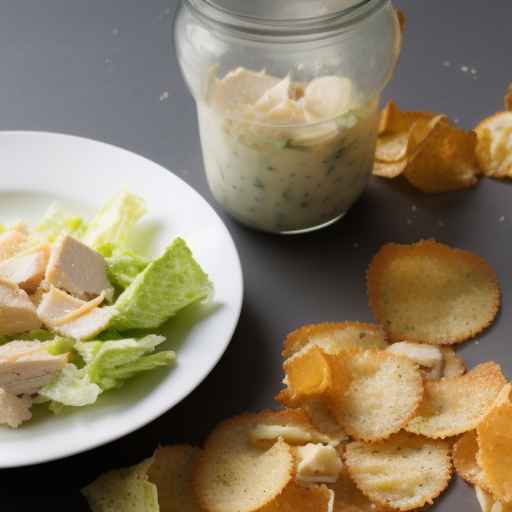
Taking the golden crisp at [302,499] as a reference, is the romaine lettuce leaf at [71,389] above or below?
above

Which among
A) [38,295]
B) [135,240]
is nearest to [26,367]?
[38,295]

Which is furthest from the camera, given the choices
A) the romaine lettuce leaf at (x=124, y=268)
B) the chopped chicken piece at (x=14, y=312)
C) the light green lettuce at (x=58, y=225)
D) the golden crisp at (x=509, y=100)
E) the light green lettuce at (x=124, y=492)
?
the golden crisp at (x=509, y=100)

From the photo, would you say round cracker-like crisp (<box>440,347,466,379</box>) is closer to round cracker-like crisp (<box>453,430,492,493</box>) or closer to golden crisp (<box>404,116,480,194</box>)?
round cracker-like crisp (<box>453,430,492,493</box>)

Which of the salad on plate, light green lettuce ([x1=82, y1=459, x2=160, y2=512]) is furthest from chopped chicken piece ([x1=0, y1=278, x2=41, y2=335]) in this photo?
light green lettuce ([x1=82, y1=459, x2=160, y2=512])

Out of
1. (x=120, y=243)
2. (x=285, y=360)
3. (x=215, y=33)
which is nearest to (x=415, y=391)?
(x=285, y=360)

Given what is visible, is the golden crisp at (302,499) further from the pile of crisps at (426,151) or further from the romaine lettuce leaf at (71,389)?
the pile of crisps at (426,151)

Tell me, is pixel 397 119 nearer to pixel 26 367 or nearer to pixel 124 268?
pixel 124 268

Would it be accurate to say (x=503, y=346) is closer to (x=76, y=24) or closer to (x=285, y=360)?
(x=285, y=360)

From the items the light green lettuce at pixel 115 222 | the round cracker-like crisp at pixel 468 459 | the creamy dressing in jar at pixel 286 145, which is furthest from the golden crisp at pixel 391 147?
the round cracker-like crisp at pixel 468 459
